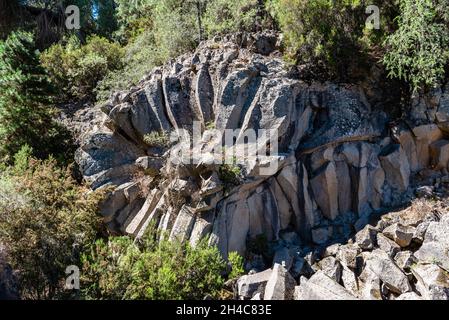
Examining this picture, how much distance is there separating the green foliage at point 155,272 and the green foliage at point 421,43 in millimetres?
6421

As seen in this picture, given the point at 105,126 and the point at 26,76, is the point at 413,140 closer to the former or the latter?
the point at 105,126

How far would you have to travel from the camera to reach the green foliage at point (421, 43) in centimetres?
945

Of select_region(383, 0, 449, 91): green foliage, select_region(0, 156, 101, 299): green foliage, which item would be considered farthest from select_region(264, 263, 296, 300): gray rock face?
select_region(383, 0, 449, 91): green foliage

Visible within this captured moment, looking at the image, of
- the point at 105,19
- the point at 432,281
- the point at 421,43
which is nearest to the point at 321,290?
the point at 432,281

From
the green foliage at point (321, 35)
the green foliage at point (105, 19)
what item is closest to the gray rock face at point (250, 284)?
the green foliage at point (321, 35)

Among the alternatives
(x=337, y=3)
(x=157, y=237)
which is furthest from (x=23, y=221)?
(x=337, y=3)

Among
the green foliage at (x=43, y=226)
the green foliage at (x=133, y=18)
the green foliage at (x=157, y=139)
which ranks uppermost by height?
the green foliage at (x=133, y=18)

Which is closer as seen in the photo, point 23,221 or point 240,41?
point 23,221

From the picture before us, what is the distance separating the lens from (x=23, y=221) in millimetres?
7355

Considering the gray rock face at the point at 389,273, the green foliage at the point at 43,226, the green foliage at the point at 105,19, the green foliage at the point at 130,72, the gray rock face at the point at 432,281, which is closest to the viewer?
the gray rock face at the point at 432,281

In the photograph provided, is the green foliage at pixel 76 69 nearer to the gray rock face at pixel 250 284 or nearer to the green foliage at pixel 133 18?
the green foliage at pixel 133 18

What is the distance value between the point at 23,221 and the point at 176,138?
3.69 m

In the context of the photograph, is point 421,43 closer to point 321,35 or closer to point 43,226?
point 321,35

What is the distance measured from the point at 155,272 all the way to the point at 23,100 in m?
5.79
